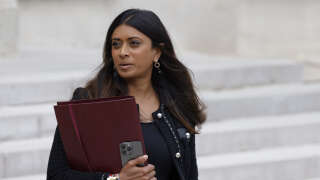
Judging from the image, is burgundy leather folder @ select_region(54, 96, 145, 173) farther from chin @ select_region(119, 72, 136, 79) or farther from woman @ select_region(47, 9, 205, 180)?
chin @ select_region(119, 72, 136, 79)

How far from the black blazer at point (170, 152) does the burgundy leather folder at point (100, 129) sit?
7 centimetres

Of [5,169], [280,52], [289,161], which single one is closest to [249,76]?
[289,161]

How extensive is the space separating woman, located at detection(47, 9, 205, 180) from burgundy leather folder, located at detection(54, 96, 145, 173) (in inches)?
4.2

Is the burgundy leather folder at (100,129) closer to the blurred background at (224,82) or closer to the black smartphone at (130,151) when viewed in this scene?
the black smartphone at (130,151)

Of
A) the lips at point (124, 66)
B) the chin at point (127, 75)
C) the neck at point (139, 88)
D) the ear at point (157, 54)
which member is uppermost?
the ear at point (157, 54)

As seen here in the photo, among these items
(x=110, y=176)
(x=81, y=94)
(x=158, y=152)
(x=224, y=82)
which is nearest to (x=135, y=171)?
(x=110, y=176)

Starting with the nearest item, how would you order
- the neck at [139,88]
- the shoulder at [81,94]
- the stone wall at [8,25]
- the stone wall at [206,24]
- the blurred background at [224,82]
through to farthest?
the shoulder at [81,94] < the neck at [139,88] < the blurred background at [224,82] < the stone wall at [8,25] < the stone wall at [206,24]

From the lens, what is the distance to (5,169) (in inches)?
217

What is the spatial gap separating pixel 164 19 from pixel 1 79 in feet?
17.2

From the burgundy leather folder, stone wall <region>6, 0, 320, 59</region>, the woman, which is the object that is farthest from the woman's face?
stone wall <region>6, 0, 320, 59</region>

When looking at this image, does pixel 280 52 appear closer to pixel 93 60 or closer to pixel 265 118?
pixel 93 60

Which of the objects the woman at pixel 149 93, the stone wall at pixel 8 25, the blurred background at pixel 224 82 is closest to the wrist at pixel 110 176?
the woman at pixel 149 93

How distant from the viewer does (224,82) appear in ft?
24.0

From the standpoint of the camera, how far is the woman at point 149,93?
3.23 meters
